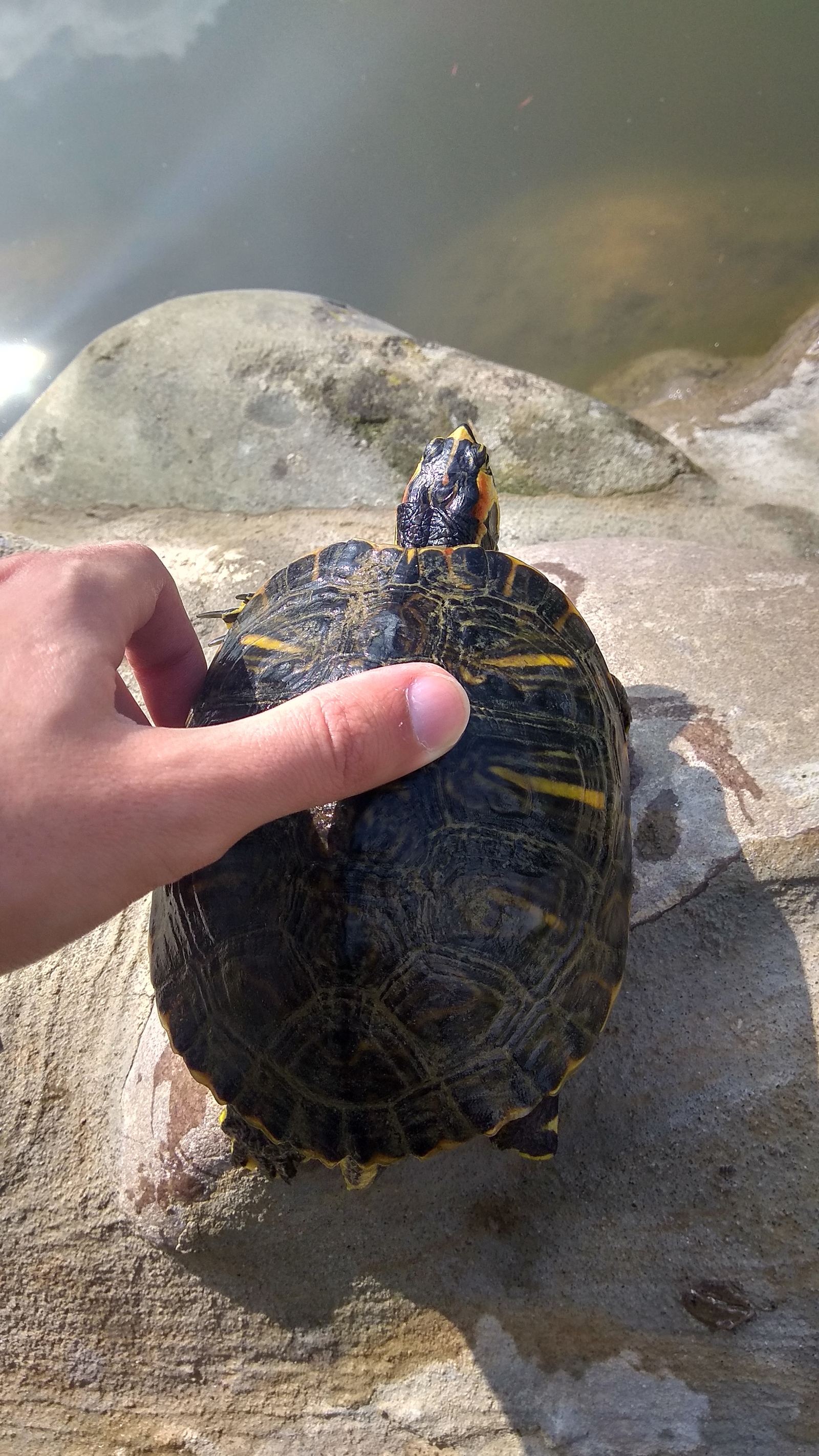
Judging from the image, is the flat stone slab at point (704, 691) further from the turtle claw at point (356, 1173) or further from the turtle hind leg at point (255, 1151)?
the turtle hind leg at point (255, 1151)

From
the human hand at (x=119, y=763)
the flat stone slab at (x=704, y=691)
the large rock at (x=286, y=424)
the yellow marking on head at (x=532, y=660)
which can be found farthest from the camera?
the large rock at (x=286, y=424)

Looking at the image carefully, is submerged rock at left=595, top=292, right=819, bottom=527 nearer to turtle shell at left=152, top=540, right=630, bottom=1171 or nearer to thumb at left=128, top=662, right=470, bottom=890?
turtle shell at left=152, top=540, right=630, bottom=1171

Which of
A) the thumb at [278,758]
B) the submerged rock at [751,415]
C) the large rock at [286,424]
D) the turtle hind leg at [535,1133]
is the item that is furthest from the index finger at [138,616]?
the submerged rock at [751,415]

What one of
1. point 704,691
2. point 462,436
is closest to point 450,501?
point 462,436

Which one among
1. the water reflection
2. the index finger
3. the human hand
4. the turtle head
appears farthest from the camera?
the water reflection

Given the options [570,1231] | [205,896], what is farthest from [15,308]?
[570,1231]

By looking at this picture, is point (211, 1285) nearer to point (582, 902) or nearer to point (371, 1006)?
point (371, 1006)

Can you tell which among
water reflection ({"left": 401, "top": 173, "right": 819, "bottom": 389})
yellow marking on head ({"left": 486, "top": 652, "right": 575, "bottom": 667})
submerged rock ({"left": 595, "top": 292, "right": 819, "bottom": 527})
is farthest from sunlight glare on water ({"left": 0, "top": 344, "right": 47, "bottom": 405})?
yellow marking on head ({"left": 486, "top": 652, "right": 575, "bottom": 667})
